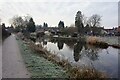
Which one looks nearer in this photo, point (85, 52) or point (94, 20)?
point (85, 52)

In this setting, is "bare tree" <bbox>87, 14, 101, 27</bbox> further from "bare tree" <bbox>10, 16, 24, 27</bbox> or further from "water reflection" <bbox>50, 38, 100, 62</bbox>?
"water reflection" <bbox>50, 38, 100, 62</bbox>

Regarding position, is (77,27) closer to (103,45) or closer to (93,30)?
(93,30)

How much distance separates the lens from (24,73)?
957 centimetres

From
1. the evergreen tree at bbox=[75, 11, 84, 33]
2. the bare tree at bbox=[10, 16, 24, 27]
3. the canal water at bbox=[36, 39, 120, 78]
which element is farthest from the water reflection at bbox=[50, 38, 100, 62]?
the bare tree at bbox=[10, 16, 24, 27]

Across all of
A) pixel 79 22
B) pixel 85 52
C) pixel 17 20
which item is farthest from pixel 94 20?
pixel 85 52

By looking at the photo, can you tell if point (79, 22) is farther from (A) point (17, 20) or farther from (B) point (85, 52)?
(B) point (85, 52)

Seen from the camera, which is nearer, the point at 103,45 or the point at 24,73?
the point at 24,73

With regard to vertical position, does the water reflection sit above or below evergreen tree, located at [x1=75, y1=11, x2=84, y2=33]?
below

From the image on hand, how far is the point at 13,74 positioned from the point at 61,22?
103351mm

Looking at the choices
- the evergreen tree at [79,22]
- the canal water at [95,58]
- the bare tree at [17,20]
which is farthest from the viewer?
the bare tree at [17,20]

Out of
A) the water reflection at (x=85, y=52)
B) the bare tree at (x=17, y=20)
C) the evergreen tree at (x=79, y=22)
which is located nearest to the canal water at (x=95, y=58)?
the water reflection at (x=85, y=52)

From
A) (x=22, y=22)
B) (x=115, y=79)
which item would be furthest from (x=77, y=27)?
(x=115, y=79)

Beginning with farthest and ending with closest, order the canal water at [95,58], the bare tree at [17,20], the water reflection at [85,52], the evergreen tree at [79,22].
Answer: the bare tree at [17,20] < the evergreen tree at [79,22] < the water reflection at [85,52] < the canal water at [95,58]

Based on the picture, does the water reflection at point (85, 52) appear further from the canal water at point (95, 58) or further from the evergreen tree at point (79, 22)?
the evergreen tree at point (79, 22)
